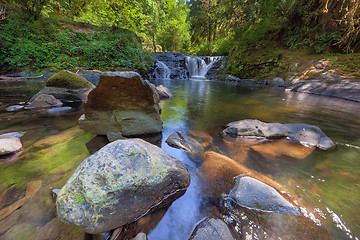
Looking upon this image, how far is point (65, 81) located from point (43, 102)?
1032mm

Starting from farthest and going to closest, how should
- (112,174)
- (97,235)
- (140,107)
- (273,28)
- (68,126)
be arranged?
(273,28) < (68,126) < (140,107) < (112,174) < (97,235)

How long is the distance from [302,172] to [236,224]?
122cm

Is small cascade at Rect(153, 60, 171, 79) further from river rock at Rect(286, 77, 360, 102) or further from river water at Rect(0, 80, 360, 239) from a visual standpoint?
river water at Rect(0, 80, 360, 239)

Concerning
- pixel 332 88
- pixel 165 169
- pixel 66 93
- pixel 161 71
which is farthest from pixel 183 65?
pixel 165 169

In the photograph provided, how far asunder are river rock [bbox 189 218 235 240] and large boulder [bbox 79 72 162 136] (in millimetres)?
1844

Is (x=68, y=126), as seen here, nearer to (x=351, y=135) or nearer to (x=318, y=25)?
(x=351, y=135)

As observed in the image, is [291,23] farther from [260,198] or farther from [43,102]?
[43,102]

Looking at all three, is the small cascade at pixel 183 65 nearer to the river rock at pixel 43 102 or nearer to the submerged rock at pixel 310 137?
the river rock at pixel 43 102

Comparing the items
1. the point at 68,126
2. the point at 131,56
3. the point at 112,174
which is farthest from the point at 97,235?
the point at 131,56

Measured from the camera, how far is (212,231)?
1.01m

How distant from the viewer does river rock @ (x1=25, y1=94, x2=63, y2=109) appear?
3.79 metres

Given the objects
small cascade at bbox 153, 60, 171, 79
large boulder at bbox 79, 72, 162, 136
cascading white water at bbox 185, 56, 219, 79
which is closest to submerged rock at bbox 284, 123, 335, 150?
large boulder at bbox 79, 72, 162, 136

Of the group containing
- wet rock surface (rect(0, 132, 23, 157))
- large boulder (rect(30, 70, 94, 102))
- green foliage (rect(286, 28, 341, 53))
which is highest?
green foliage (rect(286, 28, 341, 53))

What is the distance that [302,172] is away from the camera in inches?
66.6
